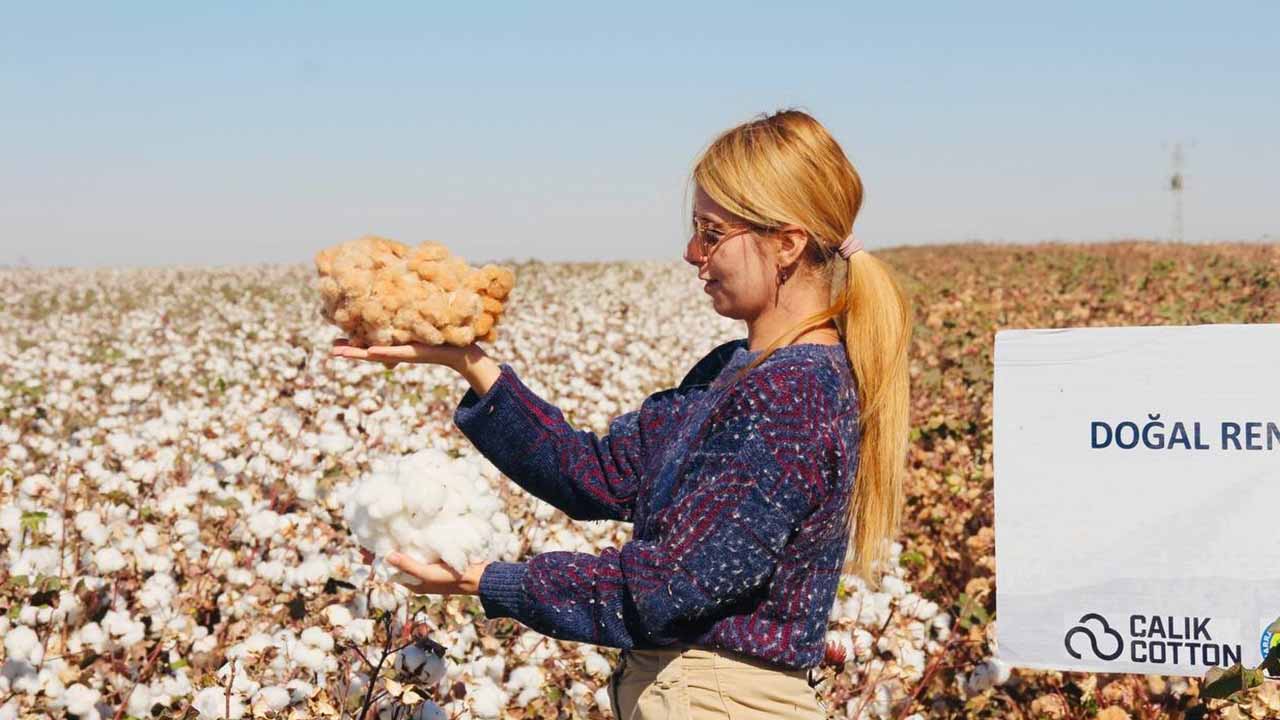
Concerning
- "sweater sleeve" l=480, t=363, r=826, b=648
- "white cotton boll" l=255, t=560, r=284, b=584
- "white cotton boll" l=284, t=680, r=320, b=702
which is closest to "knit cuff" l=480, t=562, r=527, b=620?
"sweater sleeve" l=480, t=363, r=826, b=648

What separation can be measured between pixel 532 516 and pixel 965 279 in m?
15.5

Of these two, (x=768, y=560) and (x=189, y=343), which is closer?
(x=768, y=560)

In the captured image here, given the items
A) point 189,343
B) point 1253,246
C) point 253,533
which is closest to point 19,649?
point 253,533

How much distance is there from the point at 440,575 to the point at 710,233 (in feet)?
2.31

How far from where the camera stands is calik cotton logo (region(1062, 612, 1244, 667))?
116 inches

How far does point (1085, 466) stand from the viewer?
314 cm

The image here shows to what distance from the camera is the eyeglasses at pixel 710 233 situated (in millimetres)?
2002

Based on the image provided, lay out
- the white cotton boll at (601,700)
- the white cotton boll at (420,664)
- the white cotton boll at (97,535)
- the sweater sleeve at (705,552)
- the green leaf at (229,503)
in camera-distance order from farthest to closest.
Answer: the green leaf at (229,503)
the white cotton boll at (97,535)
the white cotton boll at (601,700)
the white cotton boll at (420,664)
the sweater sleeve at (705,552)

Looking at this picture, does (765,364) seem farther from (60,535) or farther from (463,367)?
(60,535)

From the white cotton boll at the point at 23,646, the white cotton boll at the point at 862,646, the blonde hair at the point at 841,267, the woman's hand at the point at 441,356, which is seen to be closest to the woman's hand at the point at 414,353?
the woman's hand at the point at 441,356

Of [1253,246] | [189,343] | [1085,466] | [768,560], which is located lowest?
[768,560]

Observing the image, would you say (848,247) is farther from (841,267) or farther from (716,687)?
(716,687)

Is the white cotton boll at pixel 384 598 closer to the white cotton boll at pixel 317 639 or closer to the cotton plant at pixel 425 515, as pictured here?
the white cotton boll at pixel 317 639

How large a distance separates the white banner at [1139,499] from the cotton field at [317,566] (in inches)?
21.3
